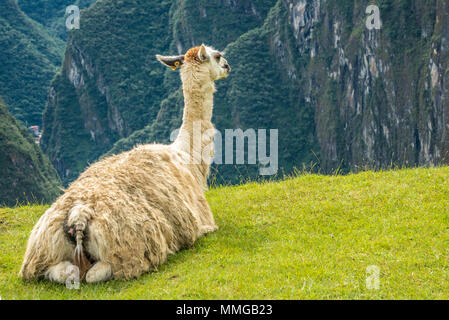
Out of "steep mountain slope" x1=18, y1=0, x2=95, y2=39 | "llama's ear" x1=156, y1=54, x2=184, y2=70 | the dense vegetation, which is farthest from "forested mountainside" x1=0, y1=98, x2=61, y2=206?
"steep mountain slope" x1=18, y1=0, x2=95, y2=39

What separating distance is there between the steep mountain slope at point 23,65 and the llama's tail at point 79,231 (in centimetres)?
12476

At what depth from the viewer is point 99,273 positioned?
4.62 meters

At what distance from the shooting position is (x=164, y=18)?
429 ft

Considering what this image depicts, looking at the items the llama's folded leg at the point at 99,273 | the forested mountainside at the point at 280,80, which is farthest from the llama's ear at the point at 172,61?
the forested mountainside at the point at 280,80

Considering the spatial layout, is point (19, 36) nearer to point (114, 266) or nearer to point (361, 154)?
point (361, 154)

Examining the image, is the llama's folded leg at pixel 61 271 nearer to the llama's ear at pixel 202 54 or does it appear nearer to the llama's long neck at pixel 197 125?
the llama's long neck at pixel 197 125

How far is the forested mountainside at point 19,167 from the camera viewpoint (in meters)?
57.2

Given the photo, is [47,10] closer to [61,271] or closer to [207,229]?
[207,229]

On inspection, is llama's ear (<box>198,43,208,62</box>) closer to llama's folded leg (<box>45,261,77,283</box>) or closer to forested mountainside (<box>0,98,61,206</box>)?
llama's folded leg (<box>45,261,77,283</box>)

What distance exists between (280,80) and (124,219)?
104304 millimetres

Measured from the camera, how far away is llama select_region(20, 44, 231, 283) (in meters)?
4.65

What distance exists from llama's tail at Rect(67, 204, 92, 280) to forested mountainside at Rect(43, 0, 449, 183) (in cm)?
4410

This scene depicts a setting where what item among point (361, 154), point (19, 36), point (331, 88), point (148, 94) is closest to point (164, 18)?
point (148, 94)
